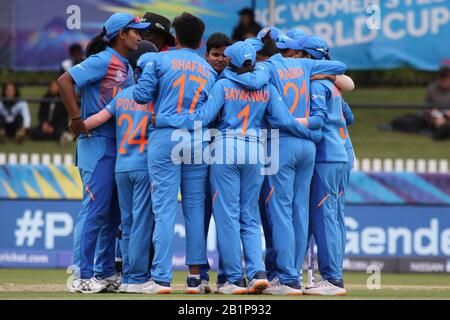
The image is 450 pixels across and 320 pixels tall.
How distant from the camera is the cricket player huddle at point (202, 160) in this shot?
37.6 ft

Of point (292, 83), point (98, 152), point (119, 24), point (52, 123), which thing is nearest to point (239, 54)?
point (292, 83)

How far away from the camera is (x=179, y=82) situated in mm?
11438

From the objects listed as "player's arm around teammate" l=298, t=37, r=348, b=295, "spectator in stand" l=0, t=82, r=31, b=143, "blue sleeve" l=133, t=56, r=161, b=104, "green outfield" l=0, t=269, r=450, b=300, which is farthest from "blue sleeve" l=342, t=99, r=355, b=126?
"spectator in stand" l=0, t=82, r=31, b=143

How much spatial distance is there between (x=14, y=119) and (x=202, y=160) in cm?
861

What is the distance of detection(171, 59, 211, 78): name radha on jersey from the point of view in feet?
37.6

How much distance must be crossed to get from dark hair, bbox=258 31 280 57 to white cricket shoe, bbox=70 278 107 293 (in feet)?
9.21

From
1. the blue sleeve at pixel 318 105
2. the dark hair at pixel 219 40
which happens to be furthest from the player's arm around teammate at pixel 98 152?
the blue sleeve at pixel 318 105

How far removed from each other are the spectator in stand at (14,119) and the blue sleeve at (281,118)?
8212mm

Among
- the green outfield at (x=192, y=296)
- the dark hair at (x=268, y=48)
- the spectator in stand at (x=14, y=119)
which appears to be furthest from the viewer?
the spectator in stand at (x=14, y=119)

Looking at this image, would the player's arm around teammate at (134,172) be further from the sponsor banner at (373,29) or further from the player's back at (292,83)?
the sponsor banner at (373,29)

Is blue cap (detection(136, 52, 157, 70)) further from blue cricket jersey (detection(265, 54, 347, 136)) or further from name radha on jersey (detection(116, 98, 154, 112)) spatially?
blue cricket jersey (detection(265, 54, 347, 136))
